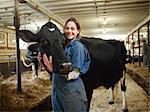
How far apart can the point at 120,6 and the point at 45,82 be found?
305 centimetres

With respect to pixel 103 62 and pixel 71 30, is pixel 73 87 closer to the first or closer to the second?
pixel 71 30

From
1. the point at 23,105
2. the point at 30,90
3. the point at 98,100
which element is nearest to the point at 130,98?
the point at 98,100

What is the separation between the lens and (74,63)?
1.62 m

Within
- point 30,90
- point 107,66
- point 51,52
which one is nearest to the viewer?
point 51,52

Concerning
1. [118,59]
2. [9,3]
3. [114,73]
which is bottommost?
[114,73]

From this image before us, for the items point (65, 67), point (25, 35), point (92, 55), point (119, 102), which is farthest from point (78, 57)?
point (119, 102)

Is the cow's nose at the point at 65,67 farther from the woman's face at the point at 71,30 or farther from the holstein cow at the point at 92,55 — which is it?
the woman's face at the point at 71,30

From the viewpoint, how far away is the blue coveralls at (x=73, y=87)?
5.34ft

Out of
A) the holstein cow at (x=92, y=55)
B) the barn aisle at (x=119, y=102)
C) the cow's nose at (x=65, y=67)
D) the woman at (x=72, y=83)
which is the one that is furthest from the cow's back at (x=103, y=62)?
the cow's nose at (x=65, y=67)

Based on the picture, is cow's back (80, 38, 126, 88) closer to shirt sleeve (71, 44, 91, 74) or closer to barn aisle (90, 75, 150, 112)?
barn aisle (90, 75, 150, 112)

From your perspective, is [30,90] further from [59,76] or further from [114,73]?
[59,76]

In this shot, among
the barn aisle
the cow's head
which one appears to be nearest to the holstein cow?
the cow's head

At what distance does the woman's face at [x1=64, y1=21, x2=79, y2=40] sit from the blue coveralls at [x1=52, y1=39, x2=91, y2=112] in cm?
8

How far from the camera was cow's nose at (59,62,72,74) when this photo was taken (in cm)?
153
